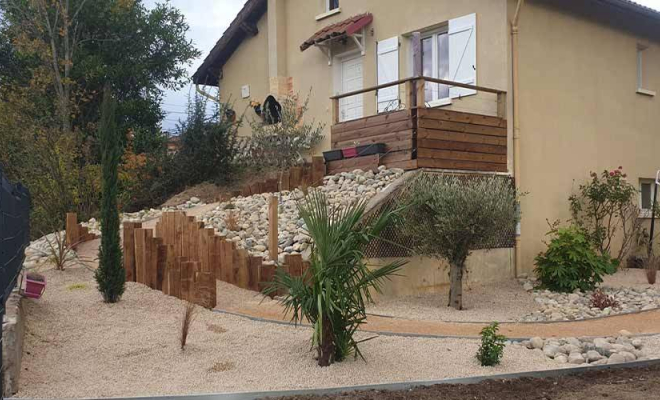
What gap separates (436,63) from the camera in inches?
546

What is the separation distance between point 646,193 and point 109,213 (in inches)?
510

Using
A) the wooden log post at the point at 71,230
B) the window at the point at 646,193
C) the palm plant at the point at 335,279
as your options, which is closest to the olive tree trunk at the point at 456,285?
the palm plant at the point at 335,279

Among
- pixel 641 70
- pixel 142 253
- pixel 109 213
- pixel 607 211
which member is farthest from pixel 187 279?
pixel 641 70

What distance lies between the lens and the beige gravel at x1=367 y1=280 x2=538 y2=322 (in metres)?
8.77

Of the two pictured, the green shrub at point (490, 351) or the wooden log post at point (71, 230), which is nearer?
the green shrub at point (490, 351)

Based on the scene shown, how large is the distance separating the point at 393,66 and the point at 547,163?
12.8 feet

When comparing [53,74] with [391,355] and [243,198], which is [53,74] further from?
[391,355]

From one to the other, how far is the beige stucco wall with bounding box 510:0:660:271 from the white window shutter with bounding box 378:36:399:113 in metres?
2.87

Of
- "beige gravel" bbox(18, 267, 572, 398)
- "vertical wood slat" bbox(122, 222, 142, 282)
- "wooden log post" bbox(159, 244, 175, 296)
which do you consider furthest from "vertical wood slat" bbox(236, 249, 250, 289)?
"beige gravel" bbox(18, 267, 572, 398)

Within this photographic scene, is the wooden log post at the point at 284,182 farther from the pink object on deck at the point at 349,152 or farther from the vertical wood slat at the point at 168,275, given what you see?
the vertical wood slat at the point at 168,275

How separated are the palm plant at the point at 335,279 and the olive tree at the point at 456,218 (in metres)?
2.86

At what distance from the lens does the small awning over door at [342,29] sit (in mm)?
14867

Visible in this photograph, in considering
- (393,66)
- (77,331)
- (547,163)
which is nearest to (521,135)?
(547,163)

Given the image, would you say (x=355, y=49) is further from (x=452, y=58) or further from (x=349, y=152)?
(x=349, y=152)
